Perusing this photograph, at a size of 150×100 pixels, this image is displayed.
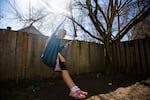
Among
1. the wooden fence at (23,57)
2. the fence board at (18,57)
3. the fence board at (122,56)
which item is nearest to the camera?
the wooden fence at (23,57)

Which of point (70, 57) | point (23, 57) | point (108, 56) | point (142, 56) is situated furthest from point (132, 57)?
point (23, 57)

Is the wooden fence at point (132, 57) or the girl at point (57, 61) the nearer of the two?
the girl at point (57, 61)

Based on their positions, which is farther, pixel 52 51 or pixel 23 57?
pixel 23 57

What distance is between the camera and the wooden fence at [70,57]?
3992 millimetres

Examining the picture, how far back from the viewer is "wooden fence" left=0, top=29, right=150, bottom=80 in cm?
399

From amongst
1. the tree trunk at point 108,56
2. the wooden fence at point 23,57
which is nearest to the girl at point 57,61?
the wooden fence at point 23,57

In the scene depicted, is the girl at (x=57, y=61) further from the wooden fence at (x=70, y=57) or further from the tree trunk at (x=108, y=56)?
the tree trunk at (x=108, y=56)

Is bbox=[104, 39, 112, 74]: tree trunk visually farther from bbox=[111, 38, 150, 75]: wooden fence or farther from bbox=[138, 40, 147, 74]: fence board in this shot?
bbox=[138, 40, 147, 74]: fence board

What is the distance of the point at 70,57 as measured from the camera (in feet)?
18.4

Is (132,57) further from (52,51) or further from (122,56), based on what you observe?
(52,51)

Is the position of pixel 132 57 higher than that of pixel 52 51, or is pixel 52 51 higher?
pixel 52 51

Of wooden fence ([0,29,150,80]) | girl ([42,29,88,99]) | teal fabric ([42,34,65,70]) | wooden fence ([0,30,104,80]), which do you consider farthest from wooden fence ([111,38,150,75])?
teal fabric ([42,34,65,70])

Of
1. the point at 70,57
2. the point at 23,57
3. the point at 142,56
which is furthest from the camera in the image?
the point at 142,56

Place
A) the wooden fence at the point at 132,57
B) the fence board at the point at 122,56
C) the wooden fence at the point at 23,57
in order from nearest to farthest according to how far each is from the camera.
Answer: the wooden fence at the point at 23,57 < the wooden fence at the point at 132,57 < the fence board at the point at 122,56
